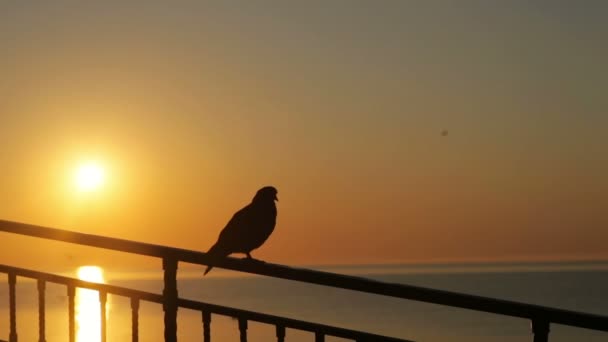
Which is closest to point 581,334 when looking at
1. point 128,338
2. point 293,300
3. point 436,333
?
point 436,333

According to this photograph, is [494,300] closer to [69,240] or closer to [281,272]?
[281,272]

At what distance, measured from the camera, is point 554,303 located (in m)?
145

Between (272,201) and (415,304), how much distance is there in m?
150

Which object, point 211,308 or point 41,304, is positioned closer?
point 211,308

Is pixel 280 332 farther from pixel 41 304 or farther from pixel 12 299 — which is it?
pixel 12 299

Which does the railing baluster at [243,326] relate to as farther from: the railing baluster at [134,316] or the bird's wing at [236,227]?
the bird's wing at [236,227]

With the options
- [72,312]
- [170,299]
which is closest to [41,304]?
[72,312]

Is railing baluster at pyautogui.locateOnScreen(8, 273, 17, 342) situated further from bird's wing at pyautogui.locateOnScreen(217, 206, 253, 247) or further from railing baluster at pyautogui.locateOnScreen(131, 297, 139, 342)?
bird's wing at pyautogui.locateOnScreen(217, 206, 253, 247)

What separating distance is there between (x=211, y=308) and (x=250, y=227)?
1.35m

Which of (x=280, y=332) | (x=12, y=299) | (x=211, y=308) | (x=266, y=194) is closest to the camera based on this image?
(x=280, y=332)

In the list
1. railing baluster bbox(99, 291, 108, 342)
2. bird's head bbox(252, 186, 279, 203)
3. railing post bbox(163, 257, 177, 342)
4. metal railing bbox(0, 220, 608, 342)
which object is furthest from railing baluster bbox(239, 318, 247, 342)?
bird's head bbox(252, 186, 279, 203)

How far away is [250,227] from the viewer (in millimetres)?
A: 5602

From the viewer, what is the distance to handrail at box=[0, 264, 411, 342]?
3.98 meters

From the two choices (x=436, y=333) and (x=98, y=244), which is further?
(x=436, y=333)
